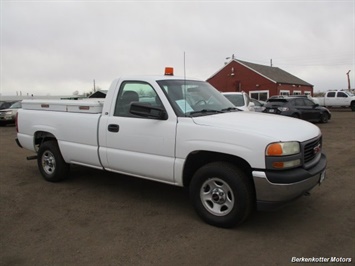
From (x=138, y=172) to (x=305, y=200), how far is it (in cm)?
253

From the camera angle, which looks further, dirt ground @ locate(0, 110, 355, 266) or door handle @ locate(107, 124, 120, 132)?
door handle @ locate(107, 124, 120, 132)

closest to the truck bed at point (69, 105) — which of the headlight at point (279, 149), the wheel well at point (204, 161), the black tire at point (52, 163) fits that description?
the black tire at point (52, 163)

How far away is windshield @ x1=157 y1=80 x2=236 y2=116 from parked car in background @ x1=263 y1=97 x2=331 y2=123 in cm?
1281

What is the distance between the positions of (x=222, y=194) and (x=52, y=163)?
361 centimetres

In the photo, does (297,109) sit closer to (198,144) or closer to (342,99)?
(342,99)

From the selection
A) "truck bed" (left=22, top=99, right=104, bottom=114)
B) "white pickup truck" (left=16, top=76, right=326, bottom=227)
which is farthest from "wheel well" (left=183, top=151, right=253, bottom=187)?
"truck bed" (left=22, top=99, right=104, bottom=114)

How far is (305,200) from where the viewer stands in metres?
5.07

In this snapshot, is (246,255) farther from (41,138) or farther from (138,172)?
(41,138)

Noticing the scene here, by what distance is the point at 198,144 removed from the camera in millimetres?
4180

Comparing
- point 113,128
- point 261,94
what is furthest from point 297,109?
point 261,94

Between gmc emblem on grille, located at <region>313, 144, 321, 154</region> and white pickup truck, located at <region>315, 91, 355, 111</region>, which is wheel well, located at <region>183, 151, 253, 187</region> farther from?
white pickup truck, located at <region>315, 91, 355, 111</region>

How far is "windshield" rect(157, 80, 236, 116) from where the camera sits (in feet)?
15.0

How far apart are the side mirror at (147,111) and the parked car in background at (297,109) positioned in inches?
544

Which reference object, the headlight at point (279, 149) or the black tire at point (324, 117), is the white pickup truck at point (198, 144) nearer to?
the headlight at point (279, 149)
